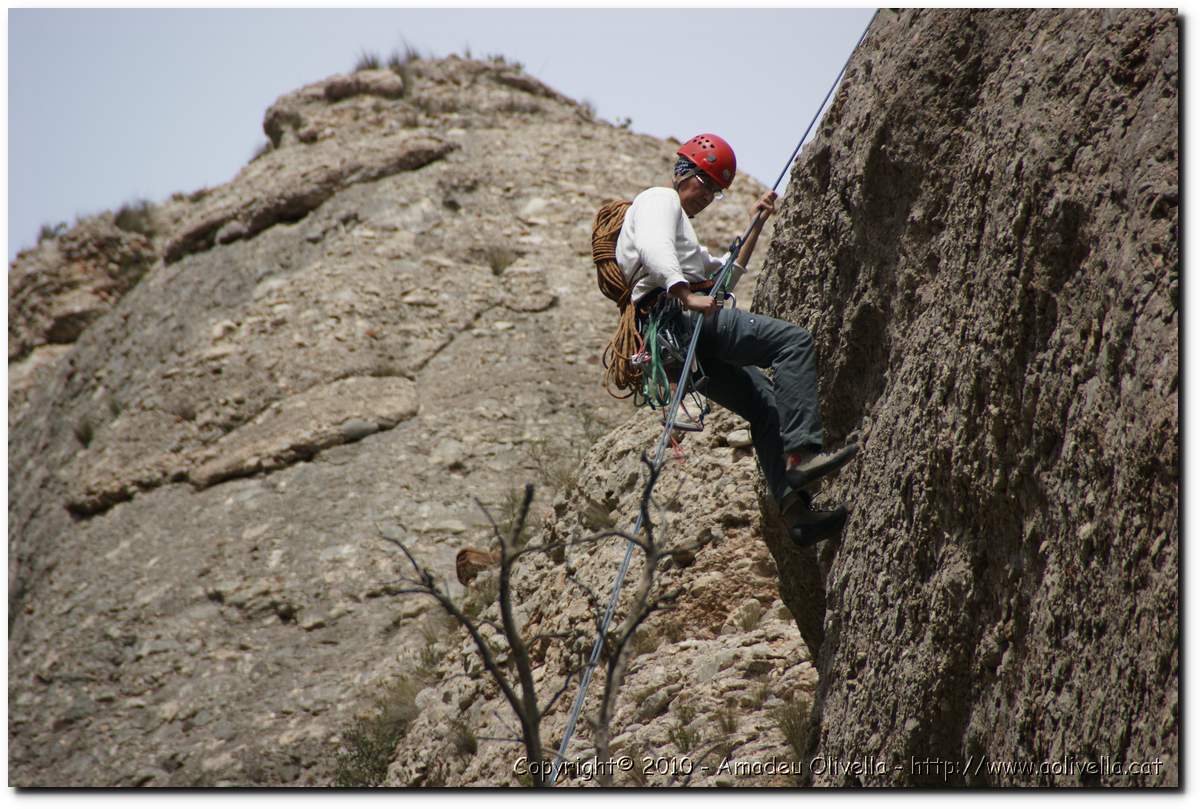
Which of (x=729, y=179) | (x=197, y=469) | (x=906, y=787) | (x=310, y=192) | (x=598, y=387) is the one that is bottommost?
(x=906, y=787)

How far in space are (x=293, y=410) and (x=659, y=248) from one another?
736 cm

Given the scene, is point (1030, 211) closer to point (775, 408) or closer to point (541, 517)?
point (775, 408)

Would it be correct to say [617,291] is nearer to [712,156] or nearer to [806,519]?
[712,156]

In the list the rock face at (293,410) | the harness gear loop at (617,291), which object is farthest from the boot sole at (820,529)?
the rock face at (293,410)

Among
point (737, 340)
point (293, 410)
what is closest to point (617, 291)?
point (737, 340)

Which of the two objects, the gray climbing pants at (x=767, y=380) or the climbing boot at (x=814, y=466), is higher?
the gray climbing pants at (x=767, y=380)

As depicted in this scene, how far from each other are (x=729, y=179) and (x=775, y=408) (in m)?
1.20

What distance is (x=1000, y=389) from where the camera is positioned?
4.31 meters

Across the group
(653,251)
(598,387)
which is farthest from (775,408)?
(598,387)

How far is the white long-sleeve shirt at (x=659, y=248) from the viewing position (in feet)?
17.8

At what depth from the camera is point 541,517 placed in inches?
398

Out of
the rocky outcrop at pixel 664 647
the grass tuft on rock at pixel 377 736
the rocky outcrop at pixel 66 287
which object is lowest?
the grass tuft on rock at pixel 377 736

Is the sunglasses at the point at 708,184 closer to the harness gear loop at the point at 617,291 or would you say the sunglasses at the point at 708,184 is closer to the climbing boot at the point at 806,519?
the harness gear loop at the point at 617,291

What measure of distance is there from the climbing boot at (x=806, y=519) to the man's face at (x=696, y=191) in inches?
60.2
